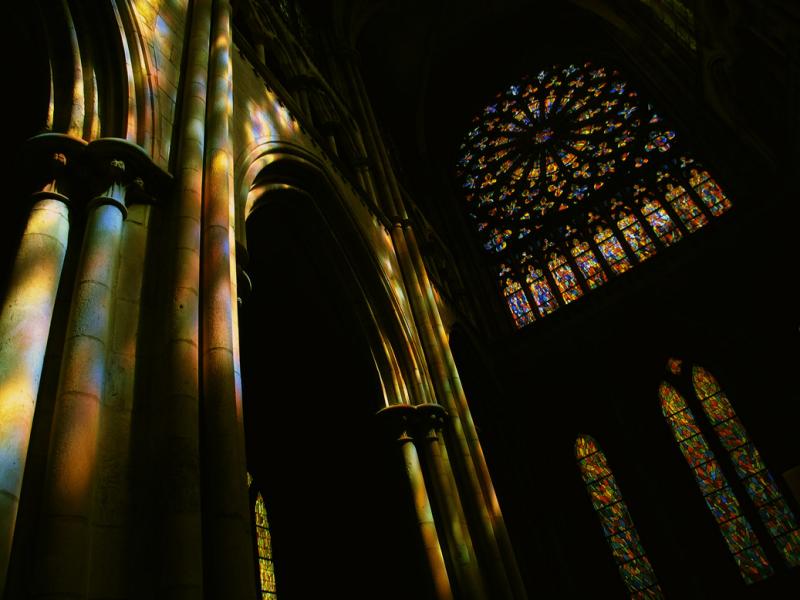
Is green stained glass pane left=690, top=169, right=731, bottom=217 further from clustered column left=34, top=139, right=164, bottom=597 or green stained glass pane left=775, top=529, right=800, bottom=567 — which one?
clustered column left=34, top=139, right=164, bottom=597

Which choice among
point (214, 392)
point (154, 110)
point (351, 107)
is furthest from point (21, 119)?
point (351, 107)

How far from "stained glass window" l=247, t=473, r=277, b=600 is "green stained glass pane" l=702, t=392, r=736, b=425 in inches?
235

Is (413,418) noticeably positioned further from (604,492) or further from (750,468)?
(750,468)

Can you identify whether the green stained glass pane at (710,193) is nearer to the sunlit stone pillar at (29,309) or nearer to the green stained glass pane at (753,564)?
the green stained glass pane at (753,564)

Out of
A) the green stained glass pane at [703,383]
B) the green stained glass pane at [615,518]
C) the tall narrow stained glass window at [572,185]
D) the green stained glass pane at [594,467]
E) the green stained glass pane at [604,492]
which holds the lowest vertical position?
the green stained glass pane at [615,518]

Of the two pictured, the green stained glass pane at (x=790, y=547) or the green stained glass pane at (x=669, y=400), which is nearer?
the green stained glass pane at (x=790, y=547)

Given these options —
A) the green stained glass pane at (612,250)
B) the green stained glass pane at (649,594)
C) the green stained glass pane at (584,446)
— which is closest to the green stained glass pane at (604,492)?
the green stained glass pane at (584,446)

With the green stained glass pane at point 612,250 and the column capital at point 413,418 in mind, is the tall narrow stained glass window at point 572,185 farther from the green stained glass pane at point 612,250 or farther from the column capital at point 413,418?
the column capital at point 413,418

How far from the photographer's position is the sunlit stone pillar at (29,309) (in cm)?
195

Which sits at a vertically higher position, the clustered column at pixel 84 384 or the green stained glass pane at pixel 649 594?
the clustered column at pixel 84 384

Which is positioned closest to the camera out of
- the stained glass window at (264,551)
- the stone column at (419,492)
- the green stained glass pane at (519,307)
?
the stone column at (419,492)

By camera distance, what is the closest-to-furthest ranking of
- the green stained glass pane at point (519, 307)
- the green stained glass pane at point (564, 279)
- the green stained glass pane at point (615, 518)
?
the green stained glass pane at point (615, 518) < the green stained glass pane at point (564, 279) < the green stained glass pane at point (519, 307)

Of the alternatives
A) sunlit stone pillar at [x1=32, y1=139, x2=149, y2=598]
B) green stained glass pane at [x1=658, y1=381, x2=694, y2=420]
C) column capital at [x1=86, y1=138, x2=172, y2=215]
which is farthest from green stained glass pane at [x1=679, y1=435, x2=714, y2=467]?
sunlit stone pillar at [x1=32, y1=139, x2=149, y2=598]

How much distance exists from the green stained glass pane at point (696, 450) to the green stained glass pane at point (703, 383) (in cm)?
61
